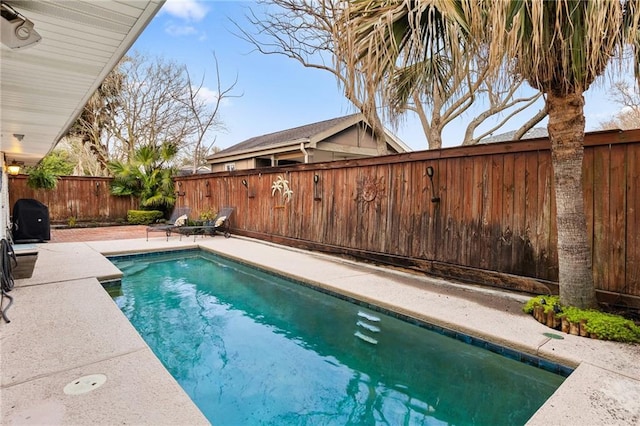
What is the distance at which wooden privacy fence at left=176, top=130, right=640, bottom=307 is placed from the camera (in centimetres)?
374

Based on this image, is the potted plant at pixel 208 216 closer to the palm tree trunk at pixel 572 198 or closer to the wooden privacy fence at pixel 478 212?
the wooden privacy fence at pixel 478 212

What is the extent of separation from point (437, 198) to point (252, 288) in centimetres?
343

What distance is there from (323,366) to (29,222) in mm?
9177

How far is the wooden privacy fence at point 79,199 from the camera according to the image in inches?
489

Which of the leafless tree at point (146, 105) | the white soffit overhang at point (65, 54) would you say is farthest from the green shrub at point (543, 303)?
the leafless tree at point (146, 105)

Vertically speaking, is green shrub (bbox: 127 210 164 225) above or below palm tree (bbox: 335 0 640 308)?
below

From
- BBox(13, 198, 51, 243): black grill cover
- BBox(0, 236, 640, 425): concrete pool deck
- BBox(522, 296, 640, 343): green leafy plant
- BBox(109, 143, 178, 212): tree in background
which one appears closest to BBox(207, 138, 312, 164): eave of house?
BBox(109, 143, 178, 212): tree in background

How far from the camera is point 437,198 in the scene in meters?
5.40

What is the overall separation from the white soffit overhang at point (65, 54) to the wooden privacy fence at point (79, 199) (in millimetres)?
10011

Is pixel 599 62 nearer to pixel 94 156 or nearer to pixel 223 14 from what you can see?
pixel 223 14

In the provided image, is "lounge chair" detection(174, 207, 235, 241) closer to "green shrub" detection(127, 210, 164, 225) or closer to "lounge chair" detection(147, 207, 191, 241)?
"lounge chair" detection(147, 207, 191, 241)

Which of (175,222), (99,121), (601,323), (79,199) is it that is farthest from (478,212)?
(99,121)

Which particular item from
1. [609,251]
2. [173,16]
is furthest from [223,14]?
[609,251]

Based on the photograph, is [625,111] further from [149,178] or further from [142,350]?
[149,178]
